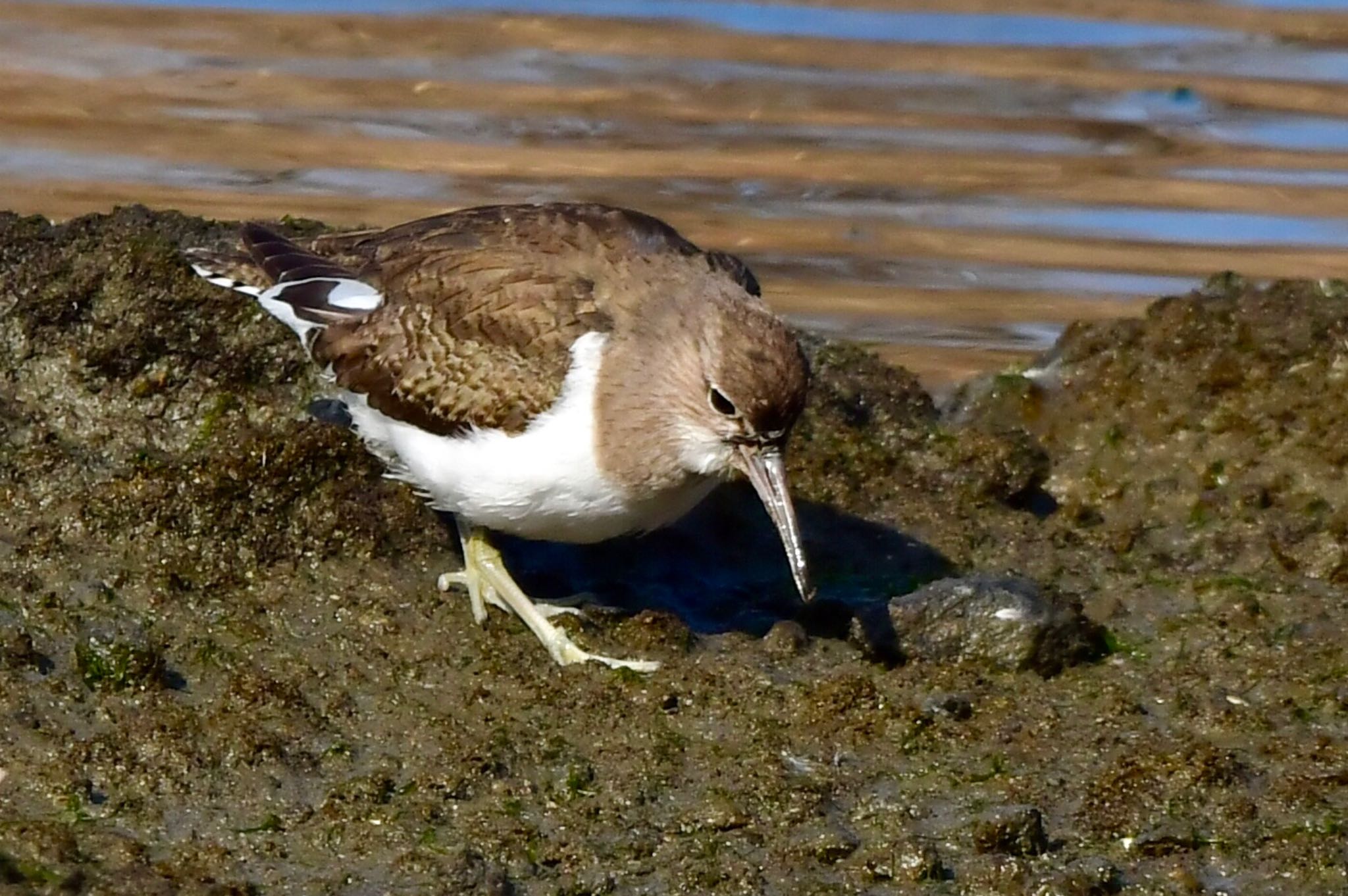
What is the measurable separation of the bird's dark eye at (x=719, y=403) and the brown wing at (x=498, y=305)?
43cm

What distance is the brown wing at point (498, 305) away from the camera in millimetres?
7125

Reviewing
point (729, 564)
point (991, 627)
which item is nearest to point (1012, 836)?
point (991, 627)

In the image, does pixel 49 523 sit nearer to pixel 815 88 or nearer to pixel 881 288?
pixel 881 288

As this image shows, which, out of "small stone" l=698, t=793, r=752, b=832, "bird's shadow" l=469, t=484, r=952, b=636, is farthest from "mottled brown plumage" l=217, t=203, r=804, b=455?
"small stone" l=698, t=793, r=752, b=832

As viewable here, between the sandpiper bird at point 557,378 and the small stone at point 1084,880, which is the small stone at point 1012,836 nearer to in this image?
the small stone at point 1084,880

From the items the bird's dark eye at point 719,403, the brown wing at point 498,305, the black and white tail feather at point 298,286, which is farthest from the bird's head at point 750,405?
the black and white tail feather at point 298,286

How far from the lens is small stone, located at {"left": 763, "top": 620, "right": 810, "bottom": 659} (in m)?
7.09

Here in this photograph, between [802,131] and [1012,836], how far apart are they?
28.3 feet

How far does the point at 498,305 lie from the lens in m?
7.25

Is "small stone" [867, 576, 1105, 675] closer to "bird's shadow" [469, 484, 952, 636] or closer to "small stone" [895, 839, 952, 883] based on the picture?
"bird's shadow" [469, 484, 952, 636]

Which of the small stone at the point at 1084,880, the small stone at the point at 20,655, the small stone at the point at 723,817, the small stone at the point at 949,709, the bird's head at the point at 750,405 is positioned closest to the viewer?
the small stone at the point at 1084,880

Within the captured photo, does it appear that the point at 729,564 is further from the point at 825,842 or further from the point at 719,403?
the point at 825,842

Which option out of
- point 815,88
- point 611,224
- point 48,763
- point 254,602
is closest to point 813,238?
point 815,88

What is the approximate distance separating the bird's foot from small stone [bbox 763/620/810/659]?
396mm
